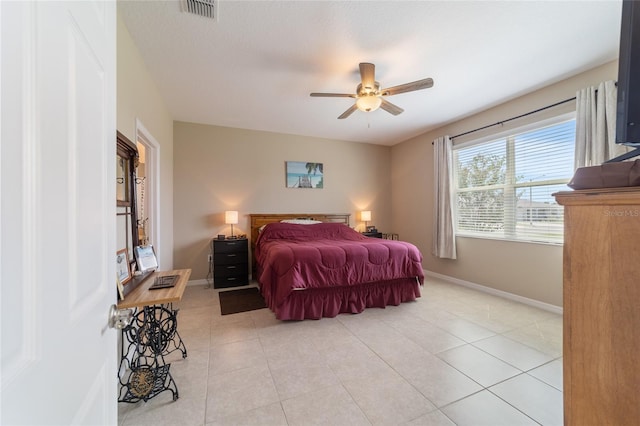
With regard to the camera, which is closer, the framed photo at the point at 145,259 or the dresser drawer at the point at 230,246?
the framed photo at the point at 145,259

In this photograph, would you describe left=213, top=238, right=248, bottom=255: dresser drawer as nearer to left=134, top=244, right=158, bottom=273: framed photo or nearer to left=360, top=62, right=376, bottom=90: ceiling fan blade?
left=134, top=244, right=158, bottom=273: framed photo

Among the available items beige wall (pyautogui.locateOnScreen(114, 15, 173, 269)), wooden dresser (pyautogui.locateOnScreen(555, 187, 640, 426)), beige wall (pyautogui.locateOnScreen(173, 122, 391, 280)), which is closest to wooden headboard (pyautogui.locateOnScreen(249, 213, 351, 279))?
beige wall (pyautogui.locateOnScreen(173, 122, 391, 280))

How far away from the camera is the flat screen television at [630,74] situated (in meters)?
0.78

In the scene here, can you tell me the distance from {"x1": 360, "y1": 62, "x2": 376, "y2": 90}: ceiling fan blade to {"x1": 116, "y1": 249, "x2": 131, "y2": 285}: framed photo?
2470mm

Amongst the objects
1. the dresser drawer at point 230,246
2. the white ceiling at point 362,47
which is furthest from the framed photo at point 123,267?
the dresser drawer at point 230,246

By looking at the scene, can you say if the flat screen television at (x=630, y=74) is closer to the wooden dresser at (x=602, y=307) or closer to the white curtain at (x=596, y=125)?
the wooden dresser at (x=602, y=307)

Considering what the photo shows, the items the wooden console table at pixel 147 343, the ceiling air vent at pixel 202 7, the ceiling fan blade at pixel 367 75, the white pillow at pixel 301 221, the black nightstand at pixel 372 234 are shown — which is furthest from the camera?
the black nightstand at pixel 372 234

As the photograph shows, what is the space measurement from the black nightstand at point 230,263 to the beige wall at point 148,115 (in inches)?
25.3

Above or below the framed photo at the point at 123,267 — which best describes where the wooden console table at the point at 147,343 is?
below

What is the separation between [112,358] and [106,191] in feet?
1.67

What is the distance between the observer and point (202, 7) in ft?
5.90

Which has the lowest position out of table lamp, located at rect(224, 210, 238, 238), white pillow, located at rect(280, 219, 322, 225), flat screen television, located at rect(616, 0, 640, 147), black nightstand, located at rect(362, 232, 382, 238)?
black nightstand, located at rect(362, 232, 382, 238)

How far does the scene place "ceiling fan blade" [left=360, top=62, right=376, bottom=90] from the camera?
7.71 ft

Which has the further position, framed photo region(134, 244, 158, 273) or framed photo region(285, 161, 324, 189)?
framed photo region(285, 161, 324, 189)
